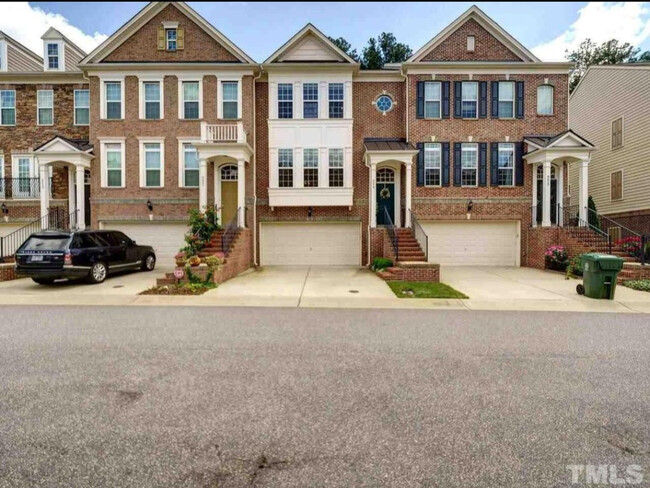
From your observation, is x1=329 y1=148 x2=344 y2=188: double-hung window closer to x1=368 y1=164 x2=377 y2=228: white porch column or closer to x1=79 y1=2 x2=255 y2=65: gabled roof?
x1=368 y1=164 x2=377 y2=228: white porch column

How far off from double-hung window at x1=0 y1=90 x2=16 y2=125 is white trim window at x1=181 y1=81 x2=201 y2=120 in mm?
8851

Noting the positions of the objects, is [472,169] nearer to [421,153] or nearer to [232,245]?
[421,153]

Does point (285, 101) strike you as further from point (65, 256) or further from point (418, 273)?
point (65, 256)

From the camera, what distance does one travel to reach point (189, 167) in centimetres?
1659

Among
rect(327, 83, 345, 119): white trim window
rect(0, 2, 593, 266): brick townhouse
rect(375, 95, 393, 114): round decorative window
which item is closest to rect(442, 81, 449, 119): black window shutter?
rect(0, 2, 593, 266): brick townhouse

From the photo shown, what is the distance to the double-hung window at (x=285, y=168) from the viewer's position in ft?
54.0

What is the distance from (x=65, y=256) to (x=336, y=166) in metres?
10.9

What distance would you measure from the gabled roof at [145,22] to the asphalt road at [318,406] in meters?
14.3

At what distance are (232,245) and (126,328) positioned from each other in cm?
727

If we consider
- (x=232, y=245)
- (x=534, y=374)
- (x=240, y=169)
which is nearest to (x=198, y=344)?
(x=534, y=374)

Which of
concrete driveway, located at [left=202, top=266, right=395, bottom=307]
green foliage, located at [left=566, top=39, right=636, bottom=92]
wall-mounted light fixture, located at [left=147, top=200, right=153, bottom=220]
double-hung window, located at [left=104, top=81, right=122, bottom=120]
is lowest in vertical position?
concrete driveway, located at [left=202, top=266, right=395, bottom=307]

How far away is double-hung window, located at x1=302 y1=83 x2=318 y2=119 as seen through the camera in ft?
53.9

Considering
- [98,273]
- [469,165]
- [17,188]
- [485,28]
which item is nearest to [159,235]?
[98,273]

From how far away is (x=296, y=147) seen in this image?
16.4 m
